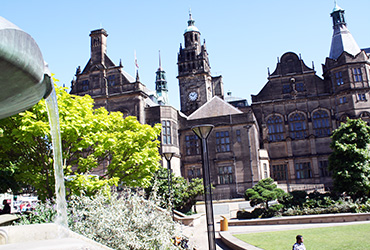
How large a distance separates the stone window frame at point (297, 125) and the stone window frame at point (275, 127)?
44.1 inches

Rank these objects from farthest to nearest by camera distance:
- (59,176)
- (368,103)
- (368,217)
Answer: (368,103)
(368,217)
(59,176)

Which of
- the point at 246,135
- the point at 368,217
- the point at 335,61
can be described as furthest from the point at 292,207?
the point at 335,61

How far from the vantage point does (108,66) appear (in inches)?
1513

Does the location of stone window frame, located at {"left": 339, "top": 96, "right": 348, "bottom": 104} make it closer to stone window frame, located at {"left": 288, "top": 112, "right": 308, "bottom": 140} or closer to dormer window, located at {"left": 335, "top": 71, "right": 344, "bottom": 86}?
dormer window, located at {"left": 335, "top": 71, "right": 344, "bottom": 86}

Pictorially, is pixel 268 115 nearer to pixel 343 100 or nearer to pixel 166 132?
pixel 343 100

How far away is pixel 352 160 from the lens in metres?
25.8

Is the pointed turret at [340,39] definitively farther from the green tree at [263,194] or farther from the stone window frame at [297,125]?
the green tree at [263,194]

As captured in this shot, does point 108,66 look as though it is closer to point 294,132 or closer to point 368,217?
point 294,132

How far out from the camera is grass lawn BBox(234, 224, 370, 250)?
11.8m

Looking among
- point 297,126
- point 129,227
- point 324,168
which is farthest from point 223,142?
point 129,227

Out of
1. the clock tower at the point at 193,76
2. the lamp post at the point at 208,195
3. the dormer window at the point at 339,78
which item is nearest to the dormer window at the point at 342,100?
the dormer window at the point at 339,78

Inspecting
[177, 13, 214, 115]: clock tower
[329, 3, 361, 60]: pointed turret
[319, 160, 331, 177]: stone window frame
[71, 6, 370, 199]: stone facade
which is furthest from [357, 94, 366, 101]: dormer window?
[177, 13, 214, 115]: clock tower

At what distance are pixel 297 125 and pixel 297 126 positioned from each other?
14cm

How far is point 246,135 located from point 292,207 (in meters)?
15.1
